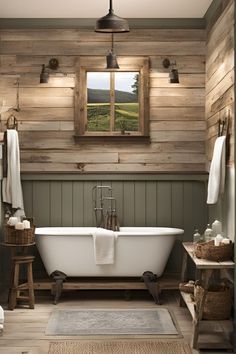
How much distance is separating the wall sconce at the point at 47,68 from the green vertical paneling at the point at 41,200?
43.6 inches

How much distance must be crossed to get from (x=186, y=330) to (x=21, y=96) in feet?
10.5

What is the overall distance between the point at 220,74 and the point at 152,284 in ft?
6.97

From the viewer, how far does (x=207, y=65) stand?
7.47m

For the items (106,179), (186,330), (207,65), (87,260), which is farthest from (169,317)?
(207,65)

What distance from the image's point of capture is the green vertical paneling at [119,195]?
770 cm

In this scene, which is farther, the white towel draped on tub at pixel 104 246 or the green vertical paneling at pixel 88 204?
the green vertical paneling at pixel 88 204

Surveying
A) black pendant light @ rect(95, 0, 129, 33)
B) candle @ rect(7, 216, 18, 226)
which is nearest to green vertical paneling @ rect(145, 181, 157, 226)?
candle @ rect(7, 216, 18, 226)

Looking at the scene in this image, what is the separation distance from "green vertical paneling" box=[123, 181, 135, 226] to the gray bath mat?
50.1 inches

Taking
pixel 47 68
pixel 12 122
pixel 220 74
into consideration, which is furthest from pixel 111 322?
pixel 47 68

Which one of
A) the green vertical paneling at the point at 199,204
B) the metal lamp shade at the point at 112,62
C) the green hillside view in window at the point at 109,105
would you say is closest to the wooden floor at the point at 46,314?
the green vertical paneling at the point at 199,204

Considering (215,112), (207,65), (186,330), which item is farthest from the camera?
(207,65)

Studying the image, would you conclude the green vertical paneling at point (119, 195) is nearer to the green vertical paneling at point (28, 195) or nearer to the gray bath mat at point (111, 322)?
the green vertical paneling at point (28, 195)

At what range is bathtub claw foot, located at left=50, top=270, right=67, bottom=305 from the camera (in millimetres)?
6962

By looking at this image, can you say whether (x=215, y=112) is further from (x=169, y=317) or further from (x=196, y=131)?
(x=169, y=317)
